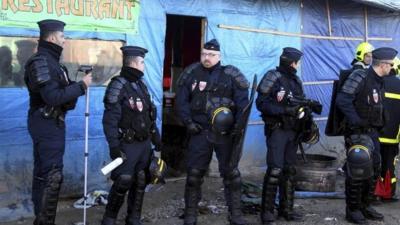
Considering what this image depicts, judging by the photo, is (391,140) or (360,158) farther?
(391,140)

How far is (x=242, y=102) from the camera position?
6230 mm

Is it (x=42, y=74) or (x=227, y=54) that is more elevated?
(x=227, y=54)

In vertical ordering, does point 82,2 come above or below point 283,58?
above

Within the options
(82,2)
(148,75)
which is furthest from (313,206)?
(82,2)

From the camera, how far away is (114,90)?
579 cm

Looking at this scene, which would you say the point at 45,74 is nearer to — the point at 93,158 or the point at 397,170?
the point at 93,158

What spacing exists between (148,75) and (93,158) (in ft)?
4.61

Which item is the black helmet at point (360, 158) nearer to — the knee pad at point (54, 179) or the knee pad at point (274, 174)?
the knee pad at point (274, 174)

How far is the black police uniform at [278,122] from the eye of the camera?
648 centimetres

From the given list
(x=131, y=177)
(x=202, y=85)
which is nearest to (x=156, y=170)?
(x=131, y=177)

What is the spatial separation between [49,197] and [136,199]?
99 centimetres

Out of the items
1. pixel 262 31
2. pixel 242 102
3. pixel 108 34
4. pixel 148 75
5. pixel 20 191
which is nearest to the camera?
pixel 242 102

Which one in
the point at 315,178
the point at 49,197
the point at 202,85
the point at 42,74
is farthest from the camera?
the point at 315,178

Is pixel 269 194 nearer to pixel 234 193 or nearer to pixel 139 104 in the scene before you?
pixel 234 193
